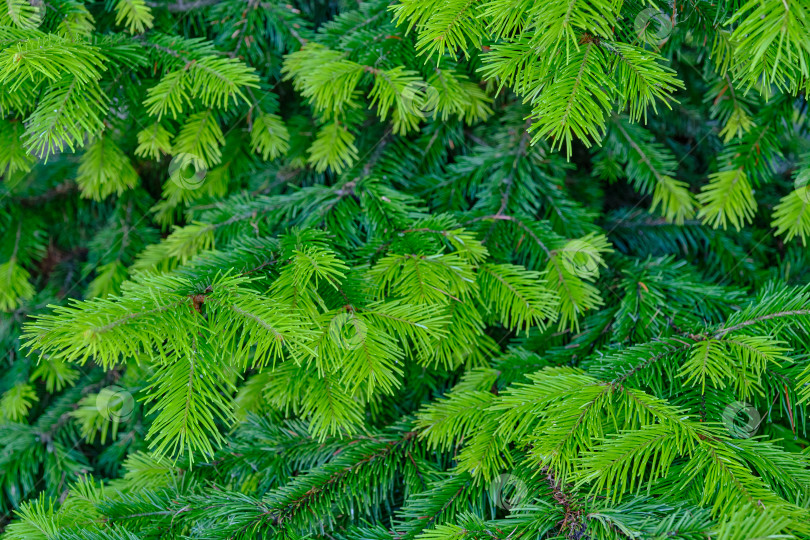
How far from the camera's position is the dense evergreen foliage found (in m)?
0.75

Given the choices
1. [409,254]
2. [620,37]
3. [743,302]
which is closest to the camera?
[620,37]

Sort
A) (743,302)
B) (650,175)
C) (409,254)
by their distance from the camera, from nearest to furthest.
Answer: (409,254) < (743,302) < (650,175)

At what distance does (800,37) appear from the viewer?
0.63 metres

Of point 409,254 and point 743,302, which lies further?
point 743,302

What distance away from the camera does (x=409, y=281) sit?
3.05ft

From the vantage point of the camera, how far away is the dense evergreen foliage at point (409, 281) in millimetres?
746

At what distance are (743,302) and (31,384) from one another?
1.78 metres

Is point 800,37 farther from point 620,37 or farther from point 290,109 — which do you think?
point 290,109

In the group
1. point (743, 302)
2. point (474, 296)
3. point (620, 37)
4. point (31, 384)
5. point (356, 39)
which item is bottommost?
point (31, 384)

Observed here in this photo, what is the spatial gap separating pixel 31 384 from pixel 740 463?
1.70 metres

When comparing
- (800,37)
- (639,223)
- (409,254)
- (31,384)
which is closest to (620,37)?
(800,37)

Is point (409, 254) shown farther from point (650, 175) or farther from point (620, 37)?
point (650, 175)

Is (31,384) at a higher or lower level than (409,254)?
lower

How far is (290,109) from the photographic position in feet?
→ 4.91
